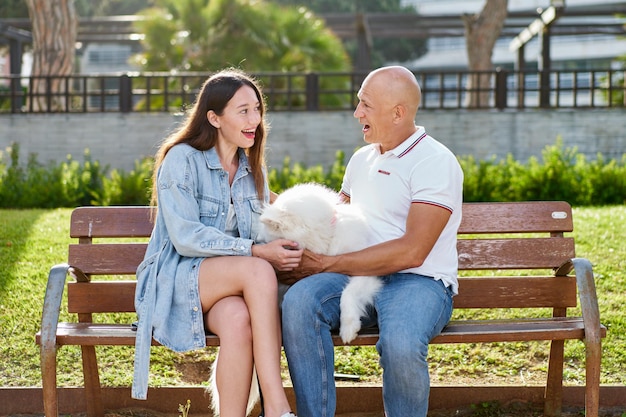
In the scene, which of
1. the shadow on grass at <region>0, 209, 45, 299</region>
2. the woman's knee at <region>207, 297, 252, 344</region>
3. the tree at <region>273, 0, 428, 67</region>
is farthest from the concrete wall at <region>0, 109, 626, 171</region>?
the tree at <region>273, 0, 428, 67</region>

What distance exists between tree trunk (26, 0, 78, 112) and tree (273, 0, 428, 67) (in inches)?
870

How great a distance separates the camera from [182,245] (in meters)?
3.69

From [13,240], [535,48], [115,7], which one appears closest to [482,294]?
[13,240]

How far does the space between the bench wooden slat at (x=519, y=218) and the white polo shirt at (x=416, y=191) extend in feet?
1.44

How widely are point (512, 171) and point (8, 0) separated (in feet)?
75.9

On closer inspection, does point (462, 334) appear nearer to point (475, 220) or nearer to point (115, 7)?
point (475, 220)

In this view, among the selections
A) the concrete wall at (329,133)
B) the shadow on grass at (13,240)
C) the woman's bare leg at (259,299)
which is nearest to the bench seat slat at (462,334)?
the woman's bare leg at (259,299)

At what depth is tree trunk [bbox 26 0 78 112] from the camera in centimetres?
1596

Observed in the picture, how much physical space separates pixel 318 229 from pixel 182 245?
23.1 inches

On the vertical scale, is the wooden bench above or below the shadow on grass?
above

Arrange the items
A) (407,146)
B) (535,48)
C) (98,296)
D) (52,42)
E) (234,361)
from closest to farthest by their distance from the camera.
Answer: (234,361), (407,146), (98,296), (52,42), (535,48)

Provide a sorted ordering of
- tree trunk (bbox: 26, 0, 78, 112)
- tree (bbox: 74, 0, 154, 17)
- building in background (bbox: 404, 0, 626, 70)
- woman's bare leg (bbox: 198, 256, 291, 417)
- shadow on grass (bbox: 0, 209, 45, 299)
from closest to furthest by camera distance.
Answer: woman's bare leg (bbox: 198, 256, 291, 417), shadow on grass (bbox: 0, 209, 45, 299), tree trunk (bbox: 26, 0, 78, 112), tree (bbox: 74, 0, 154, 17), building in background (bbox: 404, 0, 626, 70)

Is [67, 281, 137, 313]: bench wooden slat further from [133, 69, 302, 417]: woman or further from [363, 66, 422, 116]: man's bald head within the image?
[363, 66, 422, 116]: man's bald head

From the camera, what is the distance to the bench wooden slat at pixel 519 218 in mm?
4316
